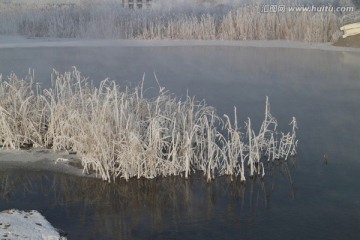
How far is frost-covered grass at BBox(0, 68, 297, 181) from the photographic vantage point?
13.8 ft

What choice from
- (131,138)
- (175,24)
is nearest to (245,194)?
(131,138)

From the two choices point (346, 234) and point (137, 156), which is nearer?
point (346, 234)

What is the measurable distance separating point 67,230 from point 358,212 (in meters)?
1.85

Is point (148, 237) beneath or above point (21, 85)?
beneath

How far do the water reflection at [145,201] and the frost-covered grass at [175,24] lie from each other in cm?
791

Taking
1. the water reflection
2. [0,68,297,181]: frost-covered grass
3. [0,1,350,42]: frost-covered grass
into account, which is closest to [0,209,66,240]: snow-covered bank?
the water reflection

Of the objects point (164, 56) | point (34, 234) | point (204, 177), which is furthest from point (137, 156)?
point (164, 56)

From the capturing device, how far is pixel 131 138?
4160mm

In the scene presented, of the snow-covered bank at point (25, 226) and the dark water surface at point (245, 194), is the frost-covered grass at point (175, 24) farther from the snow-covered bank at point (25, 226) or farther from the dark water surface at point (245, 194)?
the snow-covered bank at point (25, 226)

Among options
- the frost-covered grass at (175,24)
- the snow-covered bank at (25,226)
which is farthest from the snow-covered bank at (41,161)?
the frost-covered grass at (175,24)

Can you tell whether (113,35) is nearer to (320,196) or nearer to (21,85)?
(21,85)

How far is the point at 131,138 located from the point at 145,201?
0.54m

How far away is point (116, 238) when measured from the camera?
3.25 meters

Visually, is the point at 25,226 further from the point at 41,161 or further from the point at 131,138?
the point at 41,161
